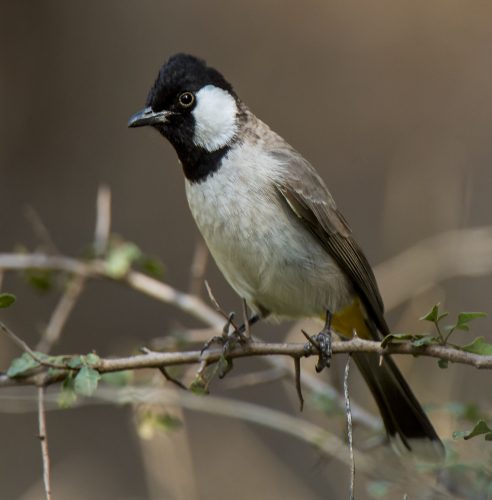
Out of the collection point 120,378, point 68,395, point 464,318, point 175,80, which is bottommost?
point 120,378

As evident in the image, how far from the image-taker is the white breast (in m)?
3.05

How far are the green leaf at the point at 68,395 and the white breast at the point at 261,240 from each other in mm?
864

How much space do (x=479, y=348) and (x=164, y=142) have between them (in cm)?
382

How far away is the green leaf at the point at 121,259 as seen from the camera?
3.12 meters

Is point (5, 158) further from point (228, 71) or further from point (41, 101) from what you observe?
point (228, 71)

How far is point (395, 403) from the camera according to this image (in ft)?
10.2

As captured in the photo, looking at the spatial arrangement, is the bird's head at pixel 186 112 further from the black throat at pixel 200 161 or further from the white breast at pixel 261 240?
the white breast at pixel 261 240

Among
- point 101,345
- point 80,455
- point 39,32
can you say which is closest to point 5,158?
point 39,32

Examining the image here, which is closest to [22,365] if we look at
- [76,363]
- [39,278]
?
[76,363]

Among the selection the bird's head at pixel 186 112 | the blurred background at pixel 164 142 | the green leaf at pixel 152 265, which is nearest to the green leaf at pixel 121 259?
the green leaf at pixel 152 265

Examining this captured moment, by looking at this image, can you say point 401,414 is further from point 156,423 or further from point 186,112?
point 186,112

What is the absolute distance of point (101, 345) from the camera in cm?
534

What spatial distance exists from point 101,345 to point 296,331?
161cm

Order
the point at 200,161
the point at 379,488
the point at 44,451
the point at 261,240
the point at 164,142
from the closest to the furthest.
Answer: the point at 44,451 < the point at 379,488 < the point at 261,240 < the point at 200,161 < the point at 164,142
